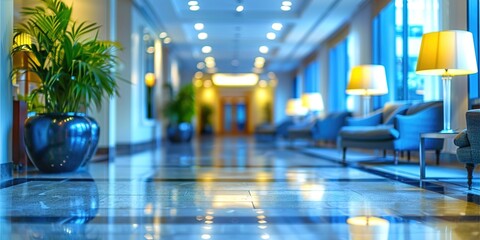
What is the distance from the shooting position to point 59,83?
5.26 metres

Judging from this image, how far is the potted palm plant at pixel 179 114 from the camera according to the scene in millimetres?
15195

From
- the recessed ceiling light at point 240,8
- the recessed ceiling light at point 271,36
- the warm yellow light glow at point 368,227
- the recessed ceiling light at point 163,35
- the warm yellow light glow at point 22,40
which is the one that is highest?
the recessed ceiling light at point 163,35

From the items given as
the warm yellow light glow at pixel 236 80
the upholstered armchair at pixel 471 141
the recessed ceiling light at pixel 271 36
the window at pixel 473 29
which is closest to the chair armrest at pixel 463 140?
the upholstered armchair at pixel 471 141

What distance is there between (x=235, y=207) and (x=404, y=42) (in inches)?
244

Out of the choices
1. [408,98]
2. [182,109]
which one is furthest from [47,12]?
[182,109]

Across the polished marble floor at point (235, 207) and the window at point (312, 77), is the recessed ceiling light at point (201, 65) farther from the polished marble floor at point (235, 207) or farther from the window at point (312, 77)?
the polished marble floor at point (235, 207)

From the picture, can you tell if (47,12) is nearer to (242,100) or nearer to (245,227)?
(245,227)

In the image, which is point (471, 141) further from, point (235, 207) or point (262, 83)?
point (262, 83)

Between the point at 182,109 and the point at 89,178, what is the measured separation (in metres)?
10.4

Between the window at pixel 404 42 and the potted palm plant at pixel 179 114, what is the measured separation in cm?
692

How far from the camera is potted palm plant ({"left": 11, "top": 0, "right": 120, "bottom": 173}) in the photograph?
200 inches

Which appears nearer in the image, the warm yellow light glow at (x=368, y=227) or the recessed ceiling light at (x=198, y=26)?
the warm yellow light glow at (x=368, y=227)

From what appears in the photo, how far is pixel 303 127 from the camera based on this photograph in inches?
505

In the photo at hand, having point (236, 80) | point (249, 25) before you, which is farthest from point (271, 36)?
point (236, 80)
